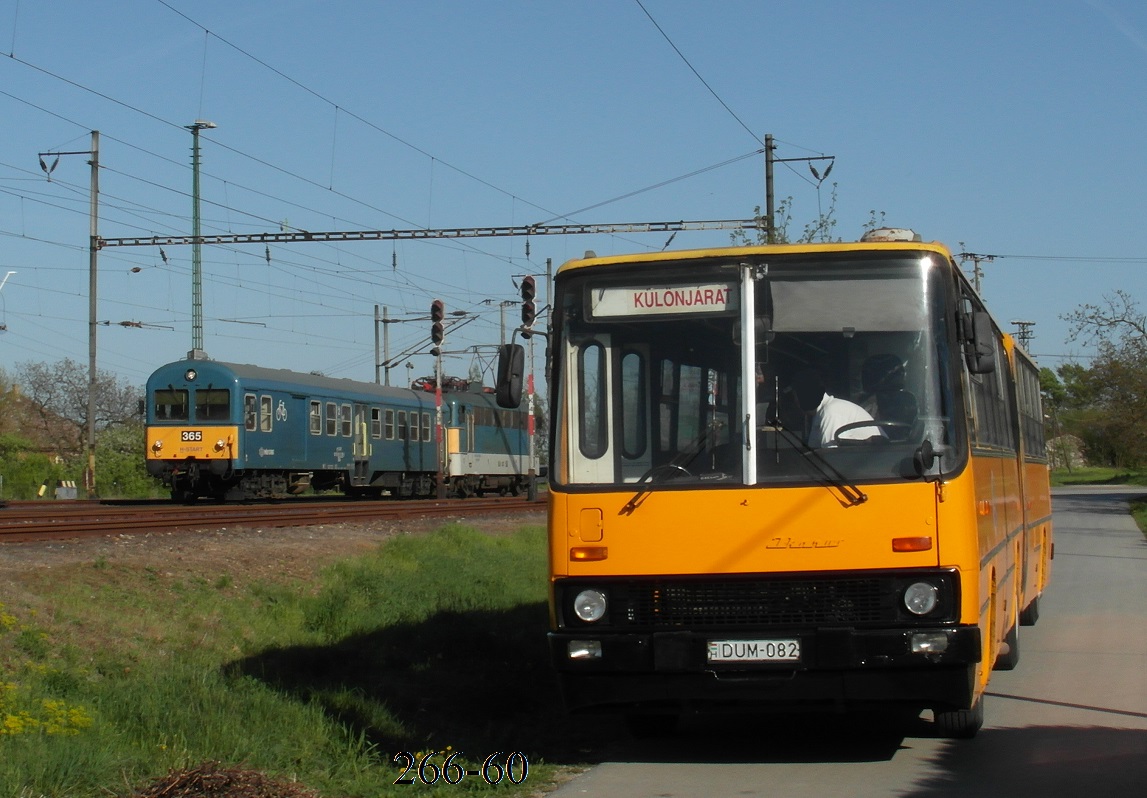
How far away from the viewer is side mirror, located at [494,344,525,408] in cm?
773

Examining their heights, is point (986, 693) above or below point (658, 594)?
below

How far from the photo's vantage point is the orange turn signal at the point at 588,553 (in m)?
7.18

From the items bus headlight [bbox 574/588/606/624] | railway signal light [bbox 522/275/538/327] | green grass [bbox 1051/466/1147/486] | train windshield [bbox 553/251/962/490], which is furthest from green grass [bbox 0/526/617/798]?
green grass [bbox 1051/466/1147/486]

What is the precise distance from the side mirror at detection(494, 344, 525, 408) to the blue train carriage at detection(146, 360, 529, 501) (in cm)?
2452

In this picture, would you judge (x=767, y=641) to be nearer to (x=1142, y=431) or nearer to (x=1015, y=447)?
(x=1015, y=447)

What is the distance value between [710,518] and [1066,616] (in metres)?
9.42

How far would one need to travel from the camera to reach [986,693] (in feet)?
32.8

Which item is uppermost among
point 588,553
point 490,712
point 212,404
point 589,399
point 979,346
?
point 212,404

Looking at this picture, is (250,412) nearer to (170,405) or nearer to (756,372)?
(170,405)

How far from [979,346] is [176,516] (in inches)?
710

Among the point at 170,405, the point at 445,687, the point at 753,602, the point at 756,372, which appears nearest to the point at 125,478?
the point at 170,405

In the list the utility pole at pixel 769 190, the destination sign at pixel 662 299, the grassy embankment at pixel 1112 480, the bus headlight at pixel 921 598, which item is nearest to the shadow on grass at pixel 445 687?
the bus headlight at pixel 921 598

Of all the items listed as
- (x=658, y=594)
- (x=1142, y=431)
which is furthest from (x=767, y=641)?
(x=1142, y=431)

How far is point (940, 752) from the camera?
791 centimetres
